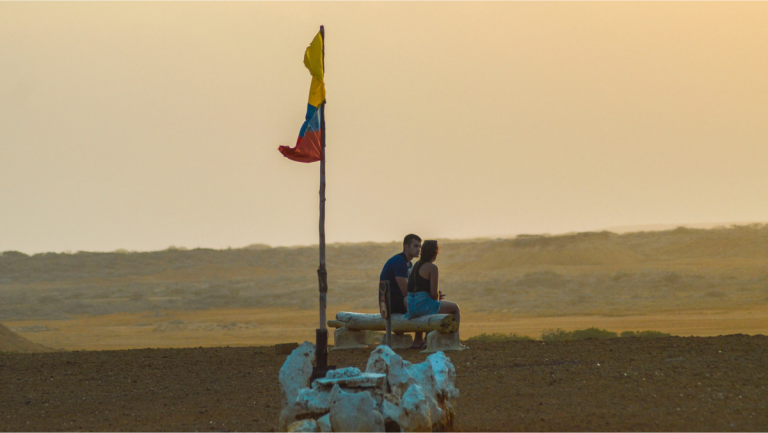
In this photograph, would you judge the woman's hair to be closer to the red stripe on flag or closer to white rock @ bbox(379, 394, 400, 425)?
the red stripe on flag

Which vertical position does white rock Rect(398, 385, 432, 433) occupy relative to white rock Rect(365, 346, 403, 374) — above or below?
below

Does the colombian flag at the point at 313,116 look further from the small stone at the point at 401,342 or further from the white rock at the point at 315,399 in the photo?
the white rock at the point at 315,399

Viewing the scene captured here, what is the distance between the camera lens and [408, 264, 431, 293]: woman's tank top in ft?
42.5

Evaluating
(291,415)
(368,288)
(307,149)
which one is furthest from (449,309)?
(368,288)

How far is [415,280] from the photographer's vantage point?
1307cm

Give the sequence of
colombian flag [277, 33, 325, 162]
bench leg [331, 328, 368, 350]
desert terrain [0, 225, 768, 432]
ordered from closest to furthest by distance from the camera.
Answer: desert terrain [0, 225, 768, 432]
colombian flag [277, 33, 325, 162]
bench leg [331, 328, 368, 350]

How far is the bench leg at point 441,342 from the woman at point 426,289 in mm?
304

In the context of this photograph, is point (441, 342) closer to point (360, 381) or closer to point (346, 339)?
point (346, 339)

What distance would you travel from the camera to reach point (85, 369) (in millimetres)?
14055

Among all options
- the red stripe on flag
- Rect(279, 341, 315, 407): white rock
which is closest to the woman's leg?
the red stripe on flag

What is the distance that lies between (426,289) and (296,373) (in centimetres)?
544

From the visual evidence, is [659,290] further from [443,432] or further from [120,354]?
[443,432]

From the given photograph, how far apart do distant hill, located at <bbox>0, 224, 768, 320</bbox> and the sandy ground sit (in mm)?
2675

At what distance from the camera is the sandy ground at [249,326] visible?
25.4 m
